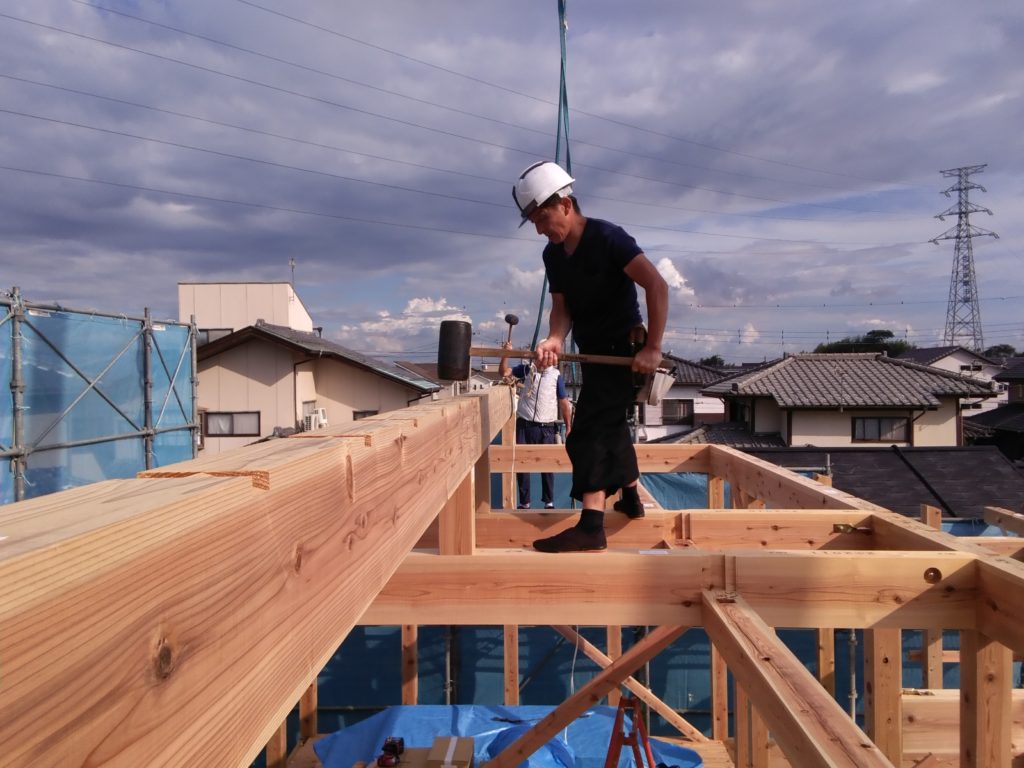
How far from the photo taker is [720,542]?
3.13 meters

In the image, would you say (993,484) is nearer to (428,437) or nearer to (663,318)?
(663,318)

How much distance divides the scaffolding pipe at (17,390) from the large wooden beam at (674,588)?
24.4 ft

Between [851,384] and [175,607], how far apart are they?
82.3 feet

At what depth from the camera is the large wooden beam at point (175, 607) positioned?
1.58 ft

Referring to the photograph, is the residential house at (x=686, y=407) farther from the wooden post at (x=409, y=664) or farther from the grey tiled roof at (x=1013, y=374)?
the wooden post at (x=409, y=664)

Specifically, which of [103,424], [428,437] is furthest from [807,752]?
[103,424]

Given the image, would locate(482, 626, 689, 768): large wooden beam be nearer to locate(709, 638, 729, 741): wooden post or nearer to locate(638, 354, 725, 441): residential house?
locate(709, 638, 729, 741): wooden post

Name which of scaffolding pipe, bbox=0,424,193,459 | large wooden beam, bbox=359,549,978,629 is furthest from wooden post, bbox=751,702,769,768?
scaffolding pipe, bbox=0,424,193,459

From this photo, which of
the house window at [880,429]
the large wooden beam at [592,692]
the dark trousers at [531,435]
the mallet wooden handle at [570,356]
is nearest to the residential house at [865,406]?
the house window at [880,429]

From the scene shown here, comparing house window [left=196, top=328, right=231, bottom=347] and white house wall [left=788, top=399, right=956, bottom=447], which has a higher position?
house window [left=196, top=328, right=231, bottom=347]

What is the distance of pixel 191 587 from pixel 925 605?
85.4 inches

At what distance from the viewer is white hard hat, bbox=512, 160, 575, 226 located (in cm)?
256

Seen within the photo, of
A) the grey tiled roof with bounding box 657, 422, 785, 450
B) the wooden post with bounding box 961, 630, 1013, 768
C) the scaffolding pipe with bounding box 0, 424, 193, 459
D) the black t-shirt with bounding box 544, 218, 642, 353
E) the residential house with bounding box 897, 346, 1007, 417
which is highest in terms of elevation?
the residential house with bounding box 897, 346, 1007, 417

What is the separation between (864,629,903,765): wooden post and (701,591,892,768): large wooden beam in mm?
1290
